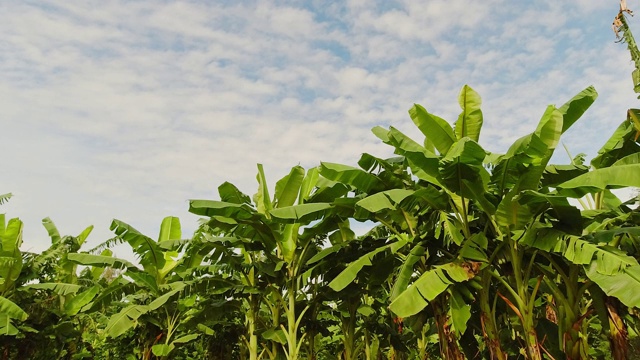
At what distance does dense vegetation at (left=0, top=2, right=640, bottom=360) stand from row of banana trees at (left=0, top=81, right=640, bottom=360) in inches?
1.0

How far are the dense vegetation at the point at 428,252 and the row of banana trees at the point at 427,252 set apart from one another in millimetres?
24

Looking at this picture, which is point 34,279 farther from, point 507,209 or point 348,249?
point 507,209

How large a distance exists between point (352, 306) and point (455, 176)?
3.92m

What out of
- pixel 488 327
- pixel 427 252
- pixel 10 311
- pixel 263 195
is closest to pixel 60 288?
pixel 10 311

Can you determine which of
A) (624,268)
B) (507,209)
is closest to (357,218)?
(507,209)

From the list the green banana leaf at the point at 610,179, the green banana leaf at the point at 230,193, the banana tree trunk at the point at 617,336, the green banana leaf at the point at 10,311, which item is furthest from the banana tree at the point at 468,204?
the green banana leaf at the point at 10,311

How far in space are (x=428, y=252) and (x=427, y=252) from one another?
0.22 feet

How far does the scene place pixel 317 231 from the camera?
771 cm

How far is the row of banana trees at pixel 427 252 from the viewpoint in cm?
539

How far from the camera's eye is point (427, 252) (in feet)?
22.6

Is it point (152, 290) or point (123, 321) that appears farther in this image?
point (152, 290)

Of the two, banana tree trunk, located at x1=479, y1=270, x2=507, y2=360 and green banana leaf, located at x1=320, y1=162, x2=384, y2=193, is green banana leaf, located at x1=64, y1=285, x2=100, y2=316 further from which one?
banana tree trunk, located at x1=479, y1=270, x2=507, y2=360

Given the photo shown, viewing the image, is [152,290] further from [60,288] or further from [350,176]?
[350,176]

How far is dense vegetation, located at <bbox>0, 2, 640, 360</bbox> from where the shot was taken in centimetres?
539
